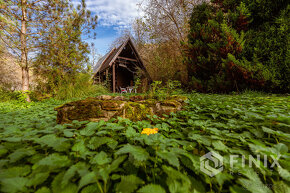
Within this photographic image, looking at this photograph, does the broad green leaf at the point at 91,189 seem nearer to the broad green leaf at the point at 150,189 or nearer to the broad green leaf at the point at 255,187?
the broad green leaf at the point at 150,189

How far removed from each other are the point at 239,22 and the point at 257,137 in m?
5.84

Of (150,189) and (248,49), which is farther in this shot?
(248,49)

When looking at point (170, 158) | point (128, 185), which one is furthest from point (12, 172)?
point (170, 158)

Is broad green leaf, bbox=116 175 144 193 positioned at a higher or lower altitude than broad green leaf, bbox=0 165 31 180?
lower

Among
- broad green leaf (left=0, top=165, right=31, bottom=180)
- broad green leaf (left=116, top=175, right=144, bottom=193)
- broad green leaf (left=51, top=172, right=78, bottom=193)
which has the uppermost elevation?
broad green leaf (left=0, top=165, right=31, bottom=180)

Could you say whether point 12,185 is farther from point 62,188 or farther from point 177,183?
point 177,183

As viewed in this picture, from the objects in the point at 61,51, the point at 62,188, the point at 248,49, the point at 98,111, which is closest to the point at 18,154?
the point at 62,188

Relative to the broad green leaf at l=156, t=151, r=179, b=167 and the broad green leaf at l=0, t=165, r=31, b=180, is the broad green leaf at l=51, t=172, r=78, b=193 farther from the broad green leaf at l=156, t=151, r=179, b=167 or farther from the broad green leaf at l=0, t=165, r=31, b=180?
the broad green leaf at l=156, t=151, r=179, b=167

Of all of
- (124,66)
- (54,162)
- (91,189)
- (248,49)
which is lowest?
(91,189)

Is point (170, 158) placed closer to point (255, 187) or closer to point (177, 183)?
point (177, 183)

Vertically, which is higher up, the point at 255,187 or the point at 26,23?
the point at 26,23

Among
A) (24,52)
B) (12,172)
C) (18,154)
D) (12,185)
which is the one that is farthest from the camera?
(24,52)

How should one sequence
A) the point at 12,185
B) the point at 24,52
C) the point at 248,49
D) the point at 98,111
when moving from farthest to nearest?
1. the point at 24,52
2. the point at 248,49
3. the point at 98,111
4. the point at 12,185

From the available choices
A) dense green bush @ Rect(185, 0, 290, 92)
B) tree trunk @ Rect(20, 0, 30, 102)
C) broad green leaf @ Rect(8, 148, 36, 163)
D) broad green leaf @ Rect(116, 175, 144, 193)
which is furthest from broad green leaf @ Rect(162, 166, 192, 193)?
tree trunk @ Rect(20, 0, 30, 102)
